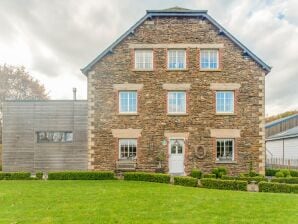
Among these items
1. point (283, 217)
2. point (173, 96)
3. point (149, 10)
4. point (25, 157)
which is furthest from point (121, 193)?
point (149, 10)

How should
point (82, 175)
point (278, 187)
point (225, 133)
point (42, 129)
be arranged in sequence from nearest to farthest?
point (278, 187), point (82, 175), point (225, 133), point (42, 129)

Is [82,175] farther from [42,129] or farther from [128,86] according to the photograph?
[128,86]

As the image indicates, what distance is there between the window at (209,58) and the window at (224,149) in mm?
5407

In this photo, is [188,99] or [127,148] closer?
[127,148]

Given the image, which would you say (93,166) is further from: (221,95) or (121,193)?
(221,95)

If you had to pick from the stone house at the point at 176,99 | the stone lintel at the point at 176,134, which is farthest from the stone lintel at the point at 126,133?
the stone lintel at the point at 176,134

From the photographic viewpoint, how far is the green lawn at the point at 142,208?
838cm

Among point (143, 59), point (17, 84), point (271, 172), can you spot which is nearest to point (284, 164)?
point (271, 172)

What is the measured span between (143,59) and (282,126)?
2824cm

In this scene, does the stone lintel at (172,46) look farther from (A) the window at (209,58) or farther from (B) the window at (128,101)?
(B) the window at (128,101)

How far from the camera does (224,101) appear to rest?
68.5 feet

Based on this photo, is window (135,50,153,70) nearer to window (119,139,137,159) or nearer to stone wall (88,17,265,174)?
stone wall (88,17,265,174)

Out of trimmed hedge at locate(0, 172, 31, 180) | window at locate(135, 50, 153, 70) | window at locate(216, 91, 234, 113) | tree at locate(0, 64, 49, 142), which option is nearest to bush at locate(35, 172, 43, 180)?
trimmed hedge at locate(0, 172, 31, 180)

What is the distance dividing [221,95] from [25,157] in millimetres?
14640
